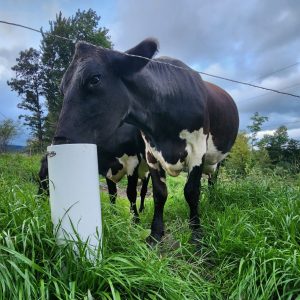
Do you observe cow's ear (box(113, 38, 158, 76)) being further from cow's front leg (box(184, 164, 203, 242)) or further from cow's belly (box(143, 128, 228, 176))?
cow's front leg (box(184, 164, 203, 242))

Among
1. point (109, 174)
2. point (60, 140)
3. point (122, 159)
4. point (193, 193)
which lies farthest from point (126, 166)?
point (60, 140)

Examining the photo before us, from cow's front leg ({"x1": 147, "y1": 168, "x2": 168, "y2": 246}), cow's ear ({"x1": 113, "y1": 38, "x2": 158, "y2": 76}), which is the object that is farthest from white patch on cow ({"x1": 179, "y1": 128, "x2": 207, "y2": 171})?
cow's ear ({"x1": 113, "y1": 38, "x2": 158, "y2": 76})

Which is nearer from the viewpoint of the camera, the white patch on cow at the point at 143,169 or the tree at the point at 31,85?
the white patch on cow at the point at 143,169

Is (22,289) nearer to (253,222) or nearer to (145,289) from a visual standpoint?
(145,289)

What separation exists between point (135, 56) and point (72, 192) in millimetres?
1594

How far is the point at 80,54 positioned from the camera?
10.9 feet

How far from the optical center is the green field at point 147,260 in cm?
204

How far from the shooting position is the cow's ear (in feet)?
11.1

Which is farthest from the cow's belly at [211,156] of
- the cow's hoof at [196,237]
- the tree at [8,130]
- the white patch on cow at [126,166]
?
the tree at [8,130]

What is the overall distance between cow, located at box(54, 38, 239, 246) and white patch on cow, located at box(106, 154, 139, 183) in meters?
1.20

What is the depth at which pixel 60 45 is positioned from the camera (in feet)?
85.2

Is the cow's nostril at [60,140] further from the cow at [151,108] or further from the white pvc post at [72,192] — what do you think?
the white pvc post at [72,192]

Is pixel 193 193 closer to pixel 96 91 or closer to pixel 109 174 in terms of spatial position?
pixel 96 91

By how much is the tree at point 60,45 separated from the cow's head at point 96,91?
21449mm
